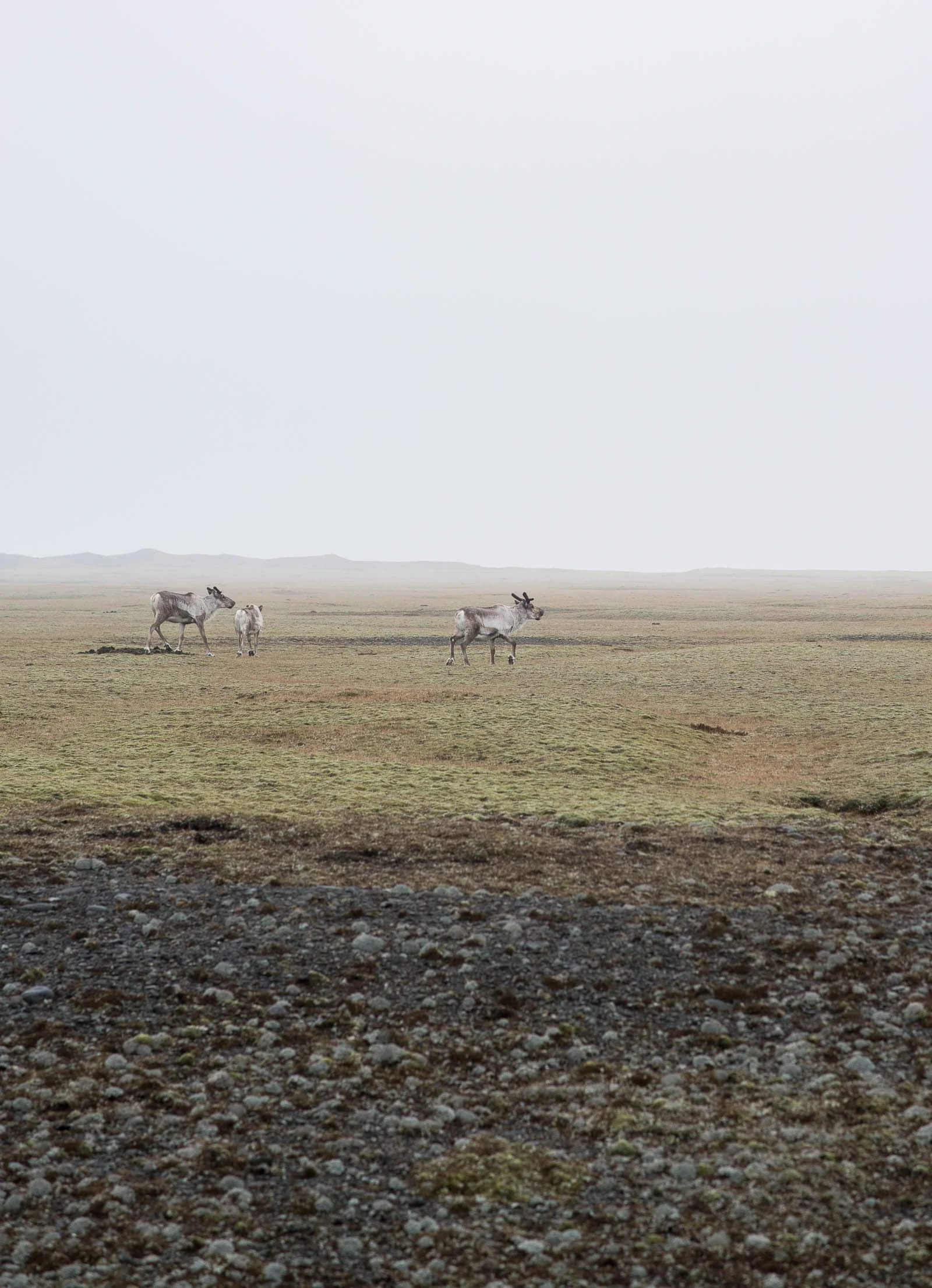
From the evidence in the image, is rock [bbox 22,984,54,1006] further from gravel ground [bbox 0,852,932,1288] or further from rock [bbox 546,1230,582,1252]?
rock [bbox 546,1230,582,1252]

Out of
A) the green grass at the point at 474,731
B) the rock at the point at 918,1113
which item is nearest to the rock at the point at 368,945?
the rock at the point at 918,1113

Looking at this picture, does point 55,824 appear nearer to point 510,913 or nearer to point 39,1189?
point 510,913

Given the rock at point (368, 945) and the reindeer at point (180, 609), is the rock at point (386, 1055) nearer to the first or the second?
the rock at point (368, 945)

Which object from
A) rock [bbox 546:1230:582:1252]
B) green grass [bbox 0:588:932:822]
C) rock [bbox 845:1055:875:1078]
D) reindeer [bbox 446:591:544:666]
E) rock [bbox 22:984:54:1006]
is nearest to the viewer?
rock [bbox 546:1230:582:1252]

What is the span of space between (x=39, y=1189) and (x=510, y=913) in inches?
291

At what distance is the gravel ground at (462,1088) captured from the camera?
25.0 feet

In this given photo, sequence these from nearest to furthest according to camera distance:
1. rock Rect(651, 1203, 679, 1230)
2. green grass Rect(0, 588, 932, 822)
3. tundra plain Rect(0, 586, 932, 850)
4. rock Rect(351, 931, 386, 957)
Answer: rock Rect(651, 1203, 679, 1230), rock Rect(351, 931, 386, 957), tundra plain Rect(0, 586, 932, 850), green grass Rect(0, 588, 932, 822)

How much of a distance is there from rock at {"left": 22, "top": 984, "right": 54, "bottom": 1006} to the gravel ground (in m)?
0.03

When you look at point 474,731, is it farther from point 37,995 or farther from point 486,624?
point 37,995

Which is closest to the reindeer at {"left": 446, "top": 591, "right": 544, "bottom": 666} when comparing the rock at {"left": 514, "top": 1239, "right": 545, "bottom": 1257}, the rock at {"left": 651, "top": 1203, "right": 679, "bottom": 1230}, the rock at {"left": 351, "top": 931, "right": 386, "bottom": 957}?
the rock at {"left": 351, "top": 931, "right": 386, "bottom": 957}

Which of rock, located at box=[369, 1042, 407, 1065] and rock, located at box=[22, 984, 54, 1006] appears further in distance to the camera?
rock, located at box=[22, 984, 54, 1006]

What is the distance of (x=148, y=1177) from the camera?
8586 millimetres

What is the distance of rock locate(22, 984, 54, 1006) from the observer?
11898 mm

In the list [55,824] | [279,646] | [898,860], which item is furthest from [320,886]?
[279,646]
